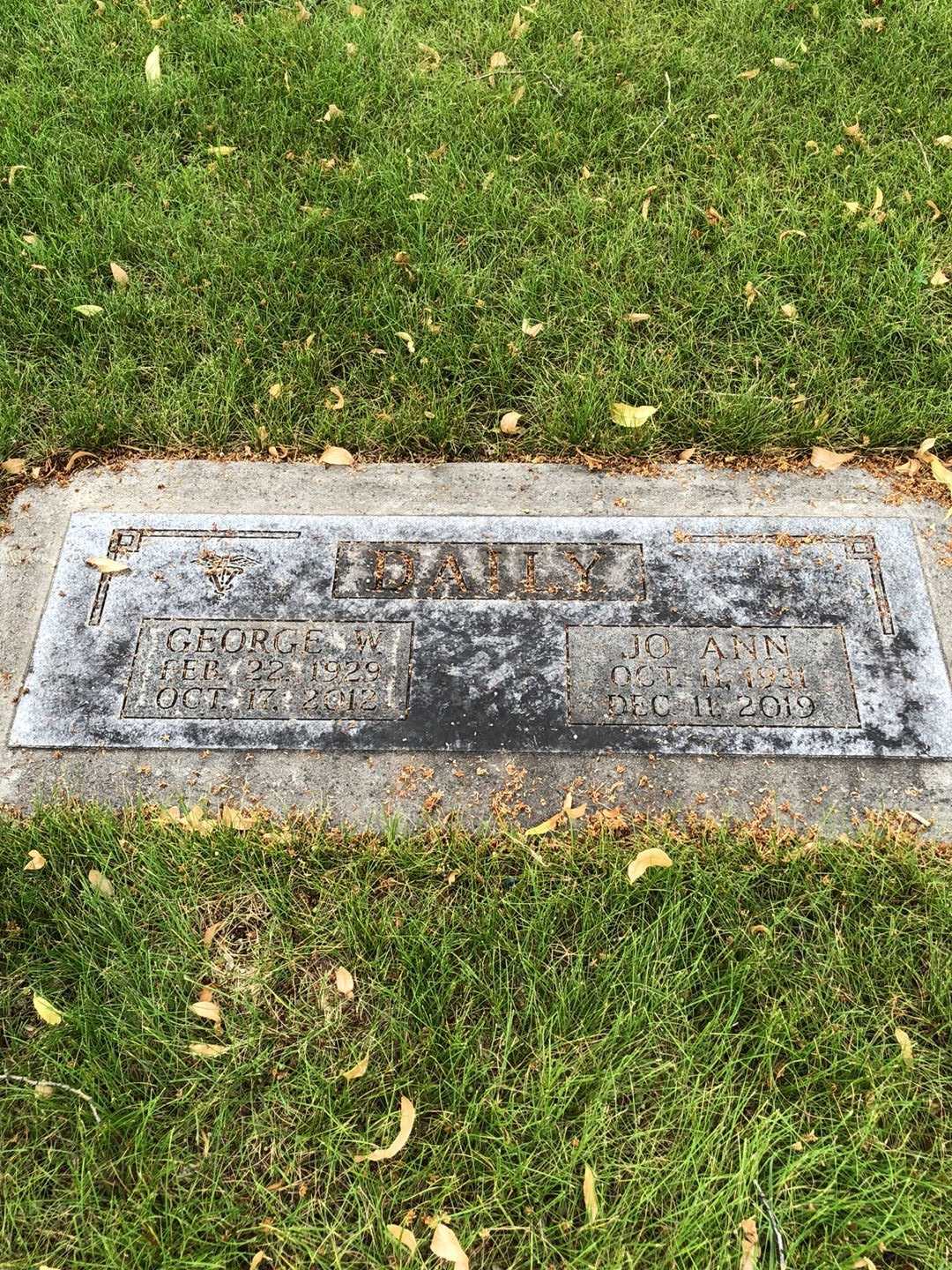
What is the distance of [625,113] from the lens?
362 centimetres

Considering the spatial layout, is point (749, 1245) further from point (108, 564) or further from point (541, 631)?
point (108, 564)

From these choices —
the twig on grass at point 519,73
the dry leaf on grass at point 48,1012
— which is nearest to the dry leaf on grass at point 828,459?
the twig on grass at point 519,73

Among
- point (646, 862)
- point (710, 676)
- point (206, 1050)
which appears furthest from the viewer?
point (710, 676)

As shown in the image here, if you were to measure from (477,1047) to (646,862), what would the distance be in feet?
1.75

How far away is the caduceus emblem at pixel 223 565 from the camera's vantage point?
2699 millimetres

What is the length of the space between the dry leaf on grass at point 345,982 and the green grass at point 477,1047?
0.01 metres

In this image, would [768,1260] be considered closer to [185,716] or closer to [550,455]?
[185,716]

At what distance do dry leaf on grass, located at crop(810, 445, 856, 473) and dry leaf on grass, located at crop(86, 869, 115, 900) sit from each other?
2223mm

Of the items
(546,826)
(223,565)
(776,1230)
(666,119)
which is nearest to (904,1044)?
(776,1230)

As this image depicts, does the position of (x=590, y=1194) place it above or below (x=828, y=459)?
below

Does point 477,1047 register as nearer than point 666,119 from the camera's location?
Yes

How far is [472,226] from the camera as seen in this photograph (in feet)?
11.0

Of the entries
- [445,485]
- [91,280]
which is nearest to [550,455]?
[445,485]

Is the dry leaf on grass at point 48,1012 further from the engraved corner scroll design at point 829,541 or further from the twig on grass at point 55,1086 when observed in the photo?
the engraved corner scroll design at point 829,541
